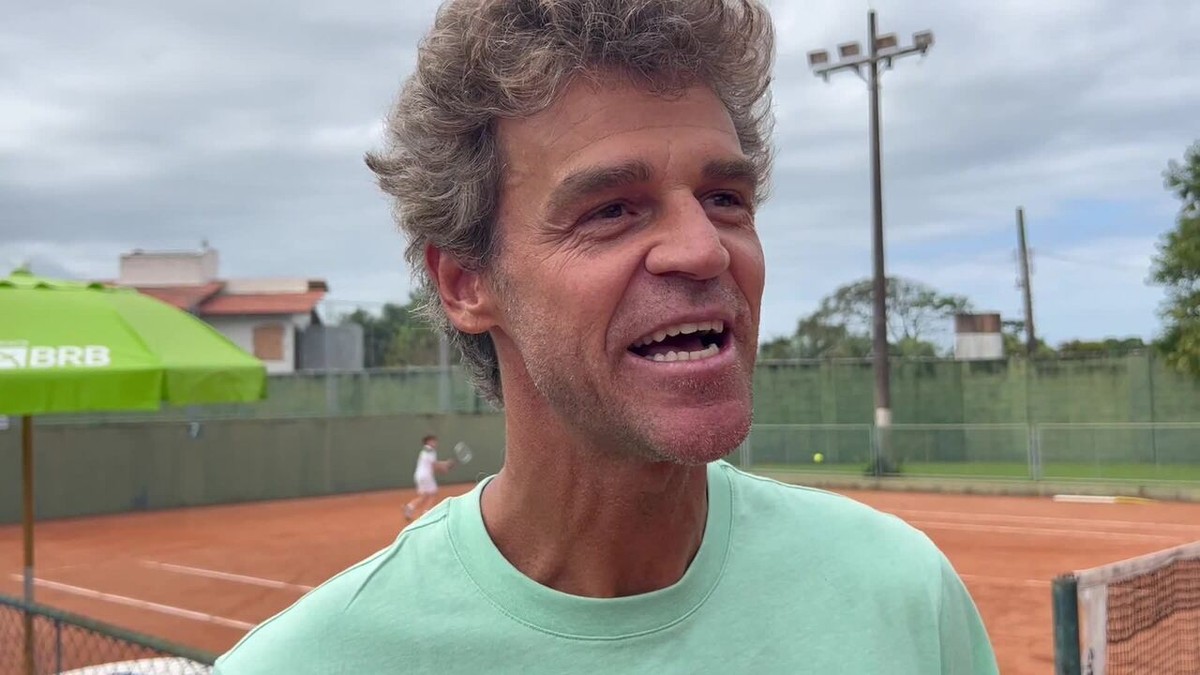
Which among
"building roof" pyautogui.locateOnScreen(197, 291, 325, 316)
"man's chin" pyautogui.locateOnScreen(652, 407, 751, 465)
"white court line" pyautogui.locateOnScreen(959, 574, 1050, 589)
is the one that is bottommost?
"white court line" pyautogui.locateOnScreen(959, 574, 1050, 589)

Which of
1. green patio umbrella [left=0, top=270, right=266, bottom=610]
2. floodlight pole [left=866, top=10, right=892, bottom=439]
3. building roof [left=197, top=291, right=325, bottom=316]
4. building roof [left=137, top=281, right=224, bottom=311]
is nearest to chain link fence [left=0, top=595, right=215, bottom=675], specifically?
green patio umbrella [left=0, top=270, right=266, bottom=610]

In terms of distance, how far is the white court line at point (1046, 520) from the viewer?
1739 cm

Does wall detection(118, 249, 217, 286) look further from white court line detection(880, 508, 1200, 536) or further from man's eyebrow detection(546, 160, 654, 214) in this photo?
man's eyebrow detection(546, 160, 654, 214)

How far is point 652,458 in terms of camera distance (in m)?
1.50

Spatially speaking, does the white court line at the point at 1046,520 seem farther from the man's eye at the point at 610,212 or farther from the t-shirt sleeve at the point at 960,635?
the man's eye at the point at 610,212

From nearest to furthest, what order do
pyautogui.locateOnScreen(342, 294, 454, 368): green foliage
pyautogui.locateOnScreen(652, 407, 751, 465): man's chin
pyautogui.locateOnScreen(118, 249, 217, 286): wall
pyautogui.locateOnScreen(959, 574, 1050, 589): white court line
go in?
pyautogui.locateOnScreen(652, 407, 751, 465): man's chin < pyautogui.locateOnScreen(959, 574, 1050, 589): white court line < pyautogui.locateOnScreen(342, 294, 454, 368): green foliage < pyautogui.locateOnScreen(118, 249, 217, 286): wall

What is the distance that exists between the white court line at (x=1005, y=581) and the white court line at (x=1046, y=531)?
4.06 metres

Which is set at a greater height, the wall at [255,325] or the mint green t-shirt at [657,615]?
the wall at [255,325]

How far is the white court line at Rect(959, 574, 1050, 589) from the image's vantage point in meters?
12.8

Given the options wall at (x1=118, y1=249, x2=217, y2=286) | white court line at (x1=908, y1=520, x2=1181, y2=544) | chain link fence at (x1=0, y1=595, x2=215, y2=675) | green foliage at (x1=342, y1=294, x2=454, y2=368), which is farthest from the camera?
wall at (x1=118, y1=249, x2=217, y2=286)

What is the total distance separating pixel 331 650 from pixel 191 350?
5.29 metres

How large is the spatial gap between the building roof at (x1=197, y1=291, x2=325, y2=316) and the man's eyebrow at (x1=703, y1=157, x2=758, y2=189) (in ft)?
170

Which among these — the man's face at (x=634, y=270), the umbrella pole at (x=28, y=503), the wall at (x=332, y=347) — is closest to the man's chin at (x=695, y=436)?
the man's face at (x=634, y=270)

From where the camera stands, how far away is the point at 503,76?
1541 millimetres
